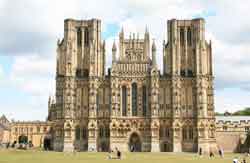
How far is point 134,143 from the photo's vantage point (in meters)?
109

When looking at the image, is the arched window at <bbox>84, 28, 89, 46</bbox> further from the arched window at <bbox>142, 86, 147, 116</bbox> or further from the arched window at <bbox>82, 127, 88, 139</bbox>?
the arched window at <bbox>82, 127, 88, 139</bbox>

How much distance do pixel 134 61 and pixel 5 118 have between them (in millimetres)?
93696

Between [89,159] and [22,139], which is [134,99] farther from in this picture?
[22,139]

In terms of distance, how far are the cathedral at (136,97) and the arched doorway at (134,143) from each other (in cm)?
22

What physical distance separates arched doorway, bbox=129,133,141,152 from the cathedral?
216 millimetres

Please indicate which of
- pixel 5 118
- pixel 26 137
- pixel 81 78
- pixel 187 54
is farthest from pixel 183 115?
pixel 5 118

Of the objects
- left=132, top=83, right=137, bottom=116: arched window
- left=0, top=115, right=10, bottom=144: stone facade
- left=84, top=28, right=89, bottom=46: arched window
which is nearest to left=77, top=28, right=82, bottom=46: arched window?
left=84, top=28, right=89, bottom=46: arched window

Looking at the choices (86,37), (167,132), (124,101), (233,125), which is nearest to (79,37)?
(86,37)

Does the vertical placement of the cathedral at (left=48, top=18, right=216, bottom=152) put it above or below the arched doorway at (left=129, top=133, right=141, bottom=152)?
above

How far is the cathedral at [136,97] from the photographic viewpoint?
10688 centimetres

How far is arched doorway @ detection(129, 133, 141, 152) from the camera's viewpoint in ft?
356

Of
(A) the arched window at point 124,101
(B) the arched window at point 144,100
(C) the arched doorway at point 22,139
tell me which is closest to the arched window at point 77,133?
(A) the arched window at point 124,101

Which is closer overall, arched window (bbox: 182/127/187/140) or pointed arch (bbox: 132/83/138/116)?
arched window (bbox: 182/127/187/140)

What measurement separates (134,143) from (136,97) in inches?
392
